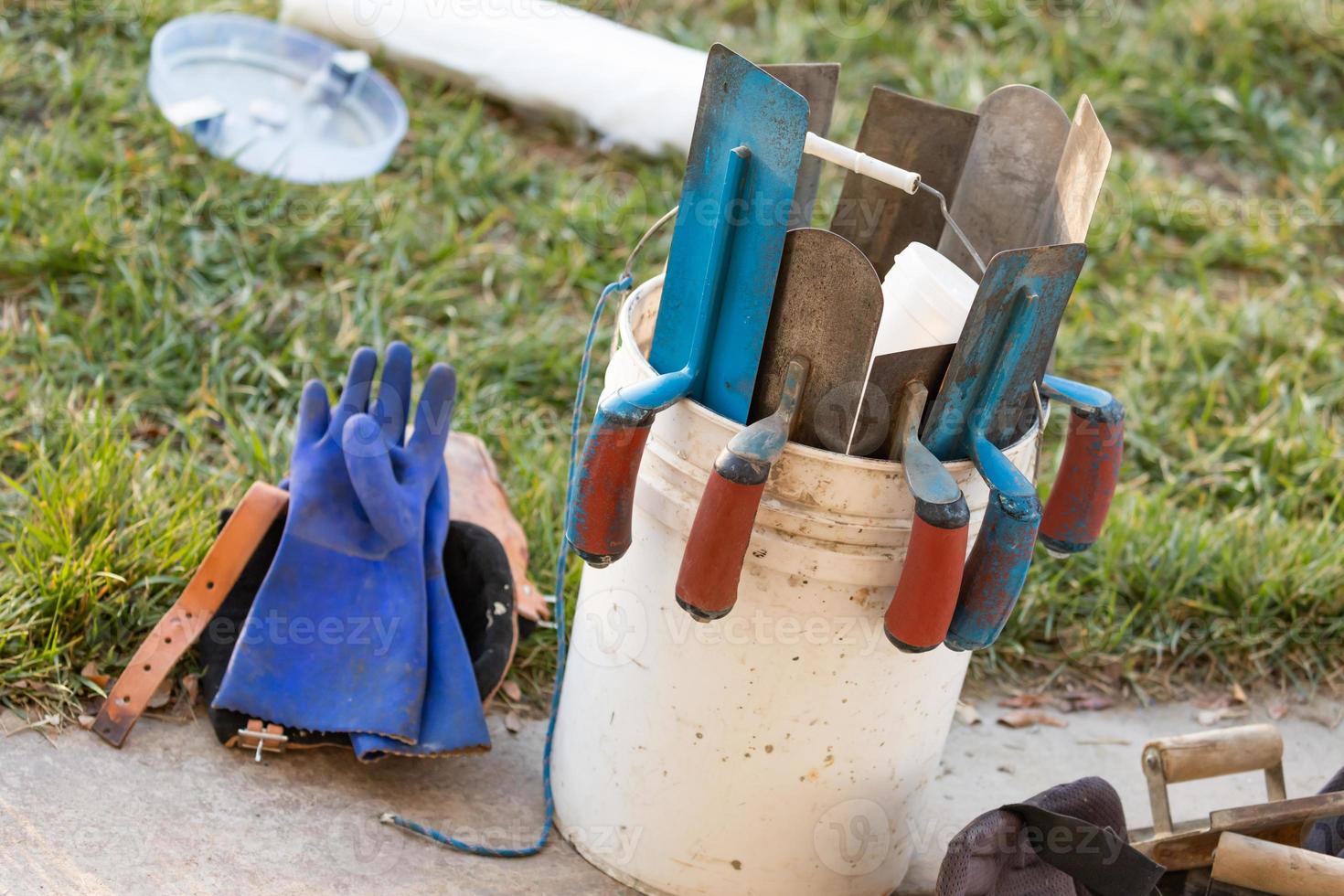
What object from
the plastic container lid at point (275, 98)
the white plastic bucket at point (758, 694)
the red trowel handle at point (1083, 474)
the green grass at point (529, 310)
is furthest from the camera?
the plastic container lid at point (275, 98)

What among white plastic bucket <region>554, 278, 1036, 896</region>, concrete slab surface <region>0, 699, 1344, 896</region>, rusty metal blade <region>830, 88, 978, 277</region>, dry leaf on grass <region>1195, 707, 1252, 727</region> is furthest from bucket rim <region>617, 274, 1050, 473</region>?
dry leaf on grass <region>1195, 707, 1252, 727</region>

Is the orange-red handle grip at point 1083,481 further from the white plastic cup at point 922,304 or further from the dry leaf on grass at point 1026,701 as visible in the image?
the dry leaf on grass at point 1026,701

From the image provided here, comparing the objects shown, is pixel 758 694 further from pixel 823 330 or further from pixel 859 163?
pixel 859 163

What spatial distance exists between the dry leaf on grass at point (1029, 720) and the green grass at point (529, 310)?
11 cm

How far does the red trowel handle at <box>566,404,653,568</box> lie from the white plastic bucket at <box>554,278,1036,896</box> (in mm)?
85

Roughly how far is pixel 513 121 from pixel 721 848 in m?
2.66

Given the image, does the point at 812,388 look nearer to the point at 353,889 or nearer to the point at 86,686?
the point at 353,889

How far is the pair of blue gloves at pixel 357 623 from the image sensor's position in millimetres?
2000

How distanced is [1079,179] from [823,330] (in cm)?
42

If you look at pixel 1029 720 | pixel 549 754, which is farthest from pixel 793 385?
pixel 1029 720

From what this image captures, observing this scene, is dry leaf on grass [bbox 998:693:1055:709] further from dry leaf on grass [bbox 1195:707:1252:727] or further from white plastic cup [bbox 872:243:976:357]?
white plastic cup [bbox 872:243:976:357]

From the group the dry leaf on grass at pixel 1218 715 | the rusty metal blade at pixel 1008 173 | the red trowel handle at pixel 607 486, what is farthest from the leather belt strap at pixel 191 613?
the dry leaf on grass at pixel 1218 715

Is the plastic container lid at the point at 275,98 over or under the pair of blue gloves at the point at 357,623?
over

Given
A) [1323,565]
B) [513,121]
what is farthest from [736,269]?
[513,121]
